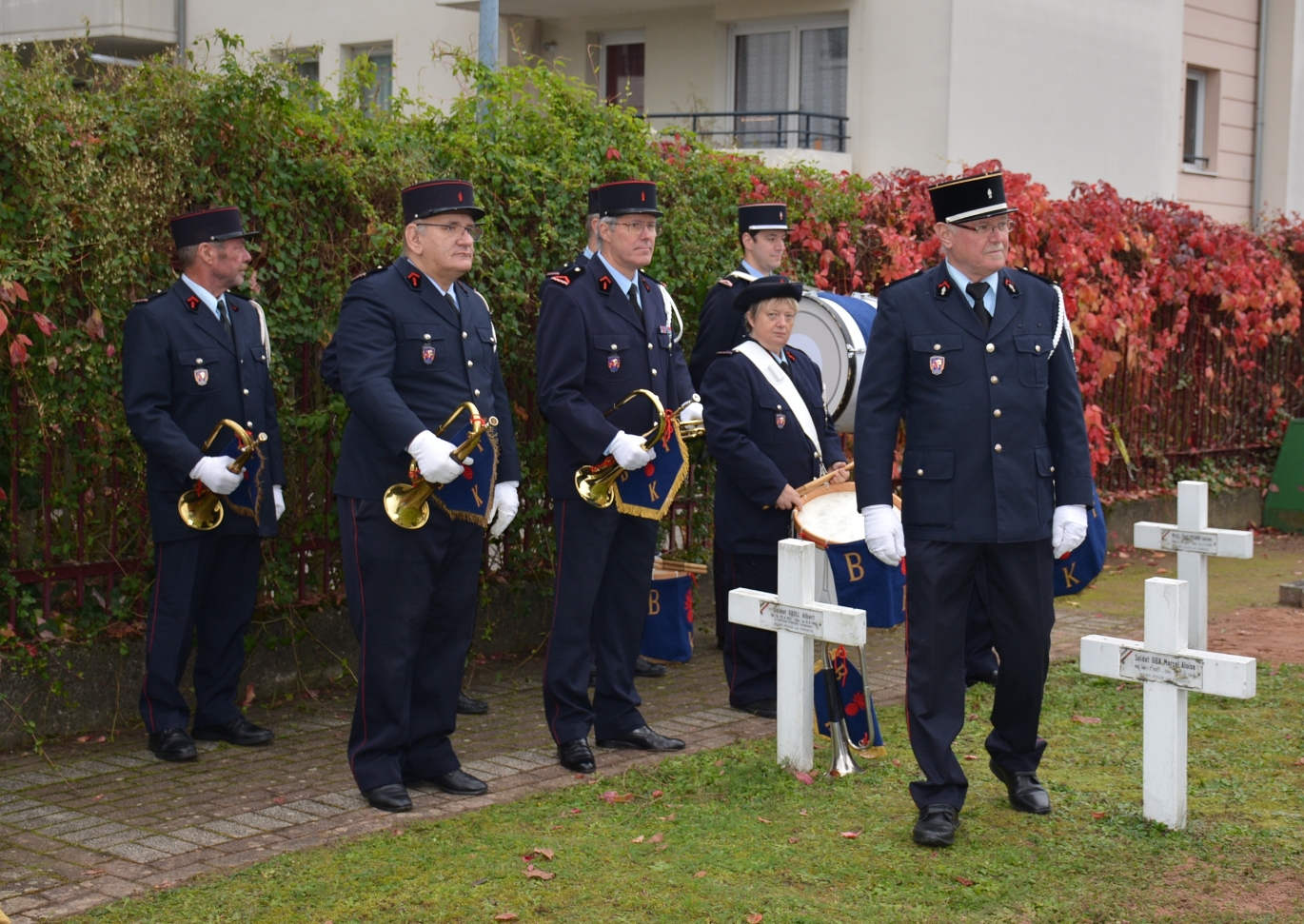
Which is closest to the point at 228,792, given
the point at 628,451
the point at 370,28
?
the point at 628,451

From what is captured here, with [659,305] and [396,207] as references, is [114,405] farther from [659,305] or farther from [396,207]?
[659,305]

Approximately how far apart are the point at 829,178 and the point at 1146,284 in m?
3.61

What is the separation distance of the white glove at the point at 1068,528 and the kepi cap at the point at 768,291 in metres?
2.02

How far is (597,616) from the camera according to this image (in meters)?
6.31

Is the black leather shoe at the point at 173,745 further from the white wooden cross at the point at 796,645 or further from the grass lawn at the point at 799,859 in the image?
the white wooden cross at the point at 796,645

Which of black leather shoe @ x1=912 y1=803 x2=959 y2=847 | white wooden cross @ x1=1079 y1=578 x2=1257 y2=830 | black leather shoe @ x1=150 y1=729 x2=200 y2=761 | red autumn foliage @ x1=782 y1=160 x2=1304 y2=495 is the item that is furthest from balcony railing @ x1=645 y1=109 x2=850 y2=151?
black leather shoe @ x1=912 y1=803 x2=959 y2=847

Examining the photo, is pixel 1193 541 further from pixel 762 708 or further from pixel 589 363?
pixel 589 363

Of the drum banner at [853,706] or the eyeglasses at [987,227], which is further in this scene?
the drum banner at [853,706]

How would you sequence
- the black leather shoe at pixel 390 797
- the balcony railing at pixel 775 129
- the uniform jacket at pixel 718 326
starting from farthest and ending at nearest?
the balcony railing at pixel 775 129 → the uniform jacket at pixel 718 326 → the black leather shoe at pixel 390 797

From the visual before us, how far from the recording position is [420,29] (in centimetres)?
1969

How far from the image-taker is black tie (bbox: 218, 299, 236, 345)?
20.3 ft

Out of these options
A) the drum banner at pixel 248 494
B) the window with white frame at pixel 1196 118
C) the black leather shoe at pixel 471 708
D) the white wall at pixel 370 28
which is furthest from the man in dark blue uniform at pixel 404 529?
the window with white frame at pixel 1196 118

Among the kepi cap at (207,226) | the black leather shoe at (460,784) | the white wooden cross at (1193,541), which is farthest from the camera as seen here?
the white wooden cross at (1193,541)

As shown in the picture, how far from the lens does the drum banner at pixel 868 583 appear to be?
19.5 ft
